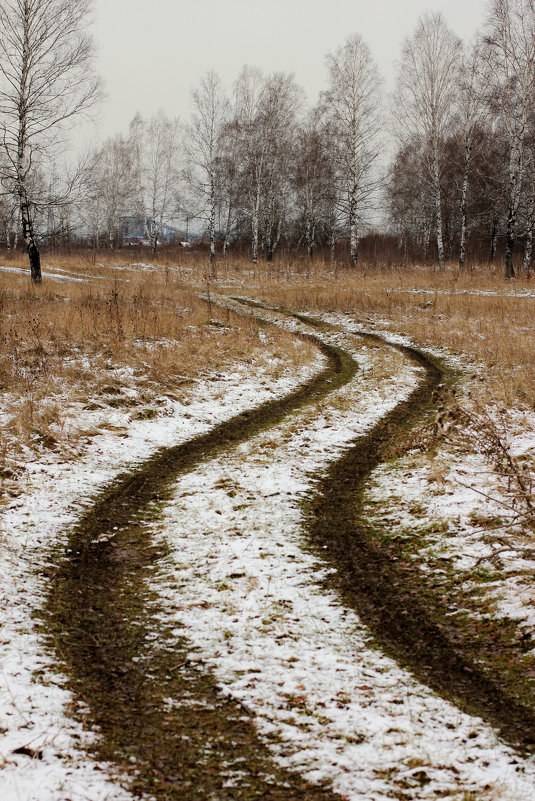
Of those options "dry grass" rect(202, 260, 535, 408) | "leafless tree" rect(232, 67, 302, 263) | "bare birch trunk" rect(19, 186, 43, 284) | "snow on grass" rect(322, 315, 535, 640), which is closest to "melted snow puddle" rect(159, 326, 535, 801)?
"snow on grass" rect(322, 315, 535, 640)

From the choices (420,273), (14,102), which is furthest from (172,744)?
(420,273)

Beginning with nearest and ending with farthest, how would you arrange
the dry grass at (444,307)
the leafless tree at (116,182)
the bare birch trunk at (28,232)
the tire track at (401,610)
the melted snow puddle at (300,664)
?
the melted snow puddle at (300,664)
the tire track at (401,610)
the dry grass at (444,307)
the bare birch trunk at (28,232)
the leafless tree at (116,182)

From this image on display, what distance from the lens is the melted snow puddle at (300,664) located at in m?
2.81

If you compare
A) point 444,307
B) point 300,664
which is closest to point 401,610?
point 300,664

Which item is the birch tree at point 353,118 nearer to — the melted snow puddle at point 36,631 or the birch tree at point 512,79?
the birch tree at point 512,79

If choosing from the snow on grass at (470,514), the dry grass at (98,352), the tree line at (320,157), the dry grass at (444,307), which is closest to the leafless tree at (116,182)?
the tree line at (320,157)

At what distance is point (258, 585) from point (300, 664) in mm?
1069

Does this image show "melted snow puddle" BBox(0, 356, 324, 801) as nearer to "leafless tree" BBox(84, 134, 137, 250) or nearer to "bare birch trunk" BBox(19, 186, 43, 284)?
Result: "bare birch trunk" BBox(19, 186, 43, 284)

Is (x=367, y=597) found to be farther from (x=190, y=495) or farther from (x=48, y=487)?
(x=48, y=487)

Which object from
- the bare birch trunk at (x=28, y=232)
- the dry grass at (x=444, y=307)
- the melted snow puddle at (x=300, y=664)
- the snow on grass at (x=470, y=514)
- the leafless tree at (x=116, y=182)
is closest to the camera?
the melted snow puddle at (x=300, y=664)

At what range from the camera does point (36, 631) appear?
394cm

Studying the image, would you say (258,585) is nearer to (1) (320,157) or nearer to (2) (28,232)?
(2) (28,232)

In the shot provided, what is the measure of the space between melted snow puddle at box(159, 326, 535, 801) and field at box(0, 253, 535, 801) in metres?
0.02

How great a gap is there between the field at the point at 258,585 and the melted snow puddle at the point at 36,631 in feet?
0.06
